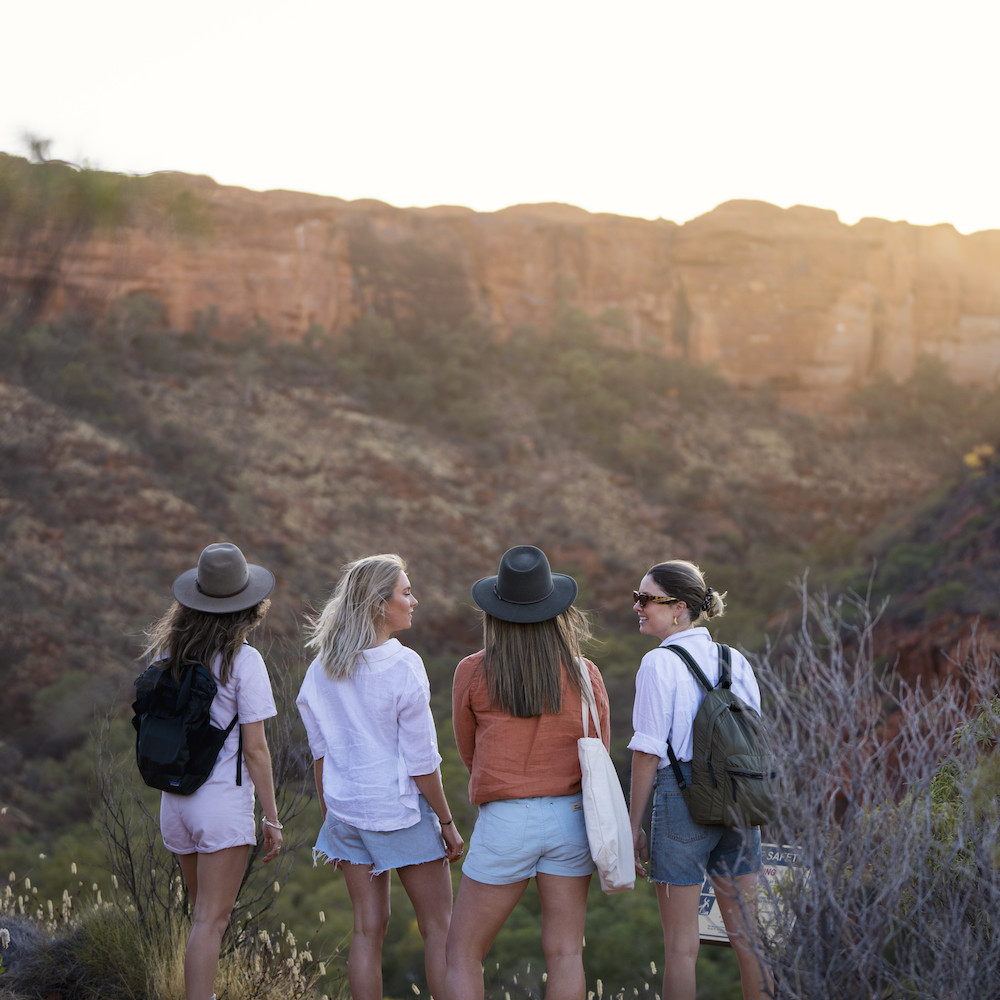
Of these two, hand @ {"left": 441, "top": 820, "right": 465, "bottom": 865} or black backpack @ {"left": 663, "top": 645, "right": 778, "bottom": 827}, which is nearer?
black backpack @ {"left": 663, "top": 645, "right": 778, "bottom": 827}

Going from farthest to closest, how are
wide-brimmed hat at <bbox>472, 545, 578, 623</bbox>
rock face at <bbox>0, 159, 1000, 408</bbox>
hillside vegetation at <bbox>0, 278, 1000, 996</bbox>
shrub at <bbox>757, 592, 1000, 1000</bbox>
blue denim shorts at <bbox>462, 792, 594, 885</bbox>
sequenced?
rock face at <bbox>0, 159, 1000, 408</bbox>
hillside vegetation at <bbox>0, 278, 1000, 996</bbox>
wide-brimmed hat at <bbox>472, 545, 578, 623</bbox>
blue denim shorts at <bbox>462, 792, 594, 885</bbox>
shrub at <bbox>757, 592, 1000, 1000</bbox>

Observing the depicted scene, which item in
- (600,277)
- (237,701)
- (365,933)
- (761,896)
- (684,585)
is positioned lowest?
(365,933)

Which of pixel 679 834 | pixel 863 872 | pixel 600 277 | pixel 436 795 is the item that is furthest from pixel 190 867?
pixel 600 277

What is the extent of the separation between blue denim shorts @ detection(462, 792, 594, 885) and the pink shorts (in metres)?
0.72

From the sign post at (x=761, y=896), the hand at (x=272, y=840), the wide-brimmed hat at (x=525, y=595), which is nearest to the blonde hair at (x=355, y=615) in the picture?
the wide-brimmed hat at (x=525, y=595)

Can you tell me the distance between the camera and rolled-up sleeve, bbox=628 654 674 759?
2.87m

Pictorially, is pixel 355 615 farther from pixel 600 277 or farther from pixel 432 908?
pixel 600 277

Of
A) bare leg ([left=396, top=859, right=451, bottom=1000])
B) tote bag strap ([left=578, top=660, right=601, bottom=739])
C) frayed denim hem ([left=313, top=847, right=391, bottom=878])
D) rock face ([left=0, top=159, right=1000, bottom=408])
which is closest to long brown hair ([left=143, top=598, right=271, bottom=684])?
frayed denim hem ([left=313, top=847, right=391, bottom=878])

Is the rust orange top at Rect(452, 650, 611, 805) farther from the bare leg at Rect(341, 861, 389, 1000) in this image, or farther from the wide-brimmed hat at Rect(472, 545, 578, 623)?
the bare leg at Rect(341, 861, 389, 1000)

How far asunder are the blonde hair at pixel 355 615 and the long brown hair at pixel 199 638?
9.3 inches

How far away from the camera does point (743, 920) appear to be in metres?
2.67

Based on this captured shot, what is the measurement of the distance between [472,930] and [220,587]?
4.15 ft

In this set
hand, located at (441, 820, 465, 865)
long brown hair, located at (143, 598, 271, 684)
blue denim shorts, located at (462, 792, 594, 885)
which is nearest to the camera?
blue denim shorts, located at (462, 792, 594, 885)

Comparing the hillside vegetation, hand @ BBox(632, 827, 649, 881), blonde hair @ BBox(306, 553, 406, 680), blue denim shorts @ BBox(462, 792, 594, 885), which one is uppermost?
blonde hair @ BBox(306, 553, 406, 680)
